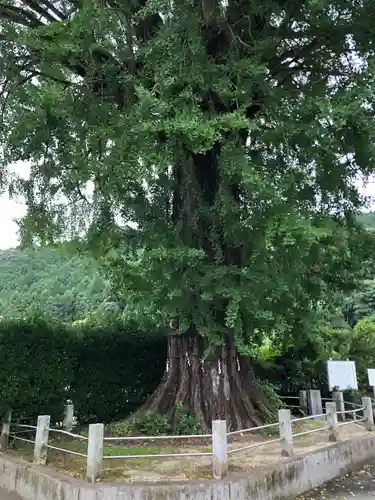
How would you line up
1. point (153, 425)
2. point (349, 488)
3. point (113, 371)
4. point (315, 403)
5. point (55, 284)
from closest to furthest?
point (349, 488)
point (153, 425)
point (113, 371)
point (315, 403)
point (55, 284)

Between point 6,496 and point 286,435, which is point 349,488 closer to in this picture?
point 286,435

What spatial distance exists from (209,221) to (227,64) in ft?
8.56

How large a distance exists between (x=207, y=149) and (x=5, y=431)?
5798 millimetres

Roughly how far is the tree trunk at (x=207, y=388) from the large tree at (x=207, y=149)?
1.0 inches

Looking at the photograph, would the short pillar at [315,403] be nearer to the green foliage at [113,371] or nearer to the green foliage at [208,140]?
the green foliage at [208,140]

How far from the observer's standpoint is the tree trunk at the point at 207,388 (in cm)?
881

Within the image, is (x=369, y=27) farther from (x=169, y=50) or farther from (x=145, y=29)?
(x=145, y=29)

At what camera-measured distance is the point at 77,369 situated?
10.0 metres

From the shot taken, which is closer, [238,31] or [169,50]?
[169,50]

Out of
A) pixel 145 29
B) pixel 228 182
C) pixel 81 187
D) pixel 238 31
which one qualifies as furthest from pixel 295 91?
pixel 81 187

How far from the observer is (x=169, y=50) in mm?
7297

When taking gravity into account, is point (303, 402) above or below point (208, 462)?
above

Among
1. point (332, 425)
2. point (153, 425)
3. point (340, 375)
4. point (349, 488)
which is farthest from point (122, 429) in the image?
point (340, 375)

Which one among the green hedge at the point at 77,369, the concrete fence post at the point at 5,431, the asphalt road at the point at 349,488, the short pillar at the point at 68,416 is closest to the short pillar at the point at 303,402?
the green hedge at the point at 77,369
